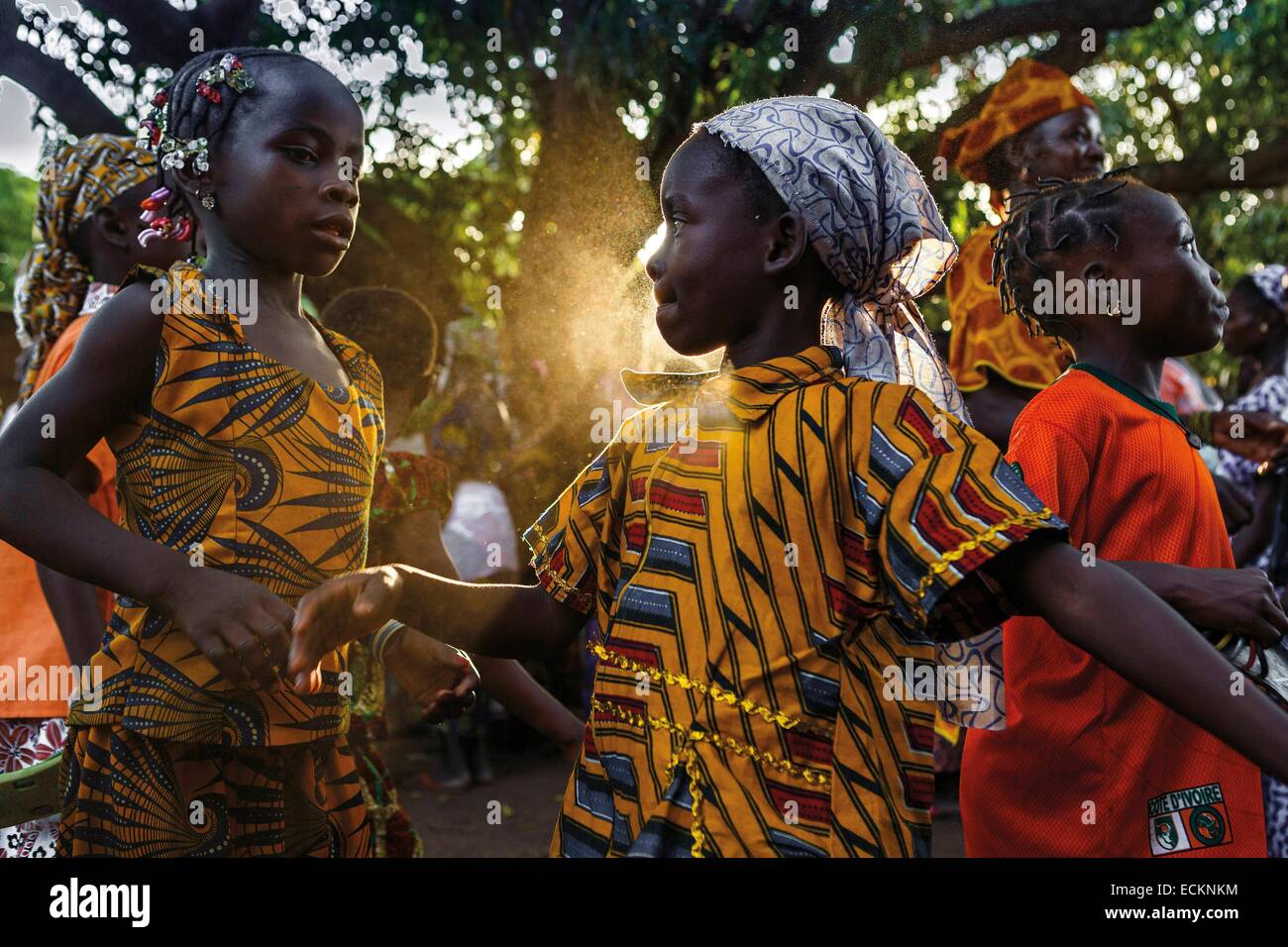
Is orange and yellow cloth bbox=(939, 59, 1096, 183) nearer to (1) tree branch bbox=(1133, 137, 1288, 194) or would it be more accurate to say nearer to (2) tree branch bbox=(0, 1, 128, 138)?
(1) tree branch bbox=(1133, 137, 1288, 194)

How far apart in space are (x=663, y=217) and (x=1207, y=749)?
1.41m

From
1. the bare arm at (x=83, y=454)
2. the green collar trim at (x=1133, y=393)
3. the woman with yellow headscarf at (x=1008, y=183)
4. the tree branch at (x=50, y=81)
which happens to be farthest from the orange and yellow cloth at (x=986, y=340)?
the tree branch at (x=50, y=81)

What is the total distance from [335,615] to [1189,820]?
63.4 inches

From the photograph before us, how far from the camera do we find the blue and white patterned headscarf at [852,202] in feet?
5.75

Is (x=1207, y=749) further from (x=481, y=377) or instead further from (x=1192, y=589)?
(x=481, y=377)

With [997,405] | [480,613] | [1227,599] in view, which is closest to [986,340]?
[997,405]

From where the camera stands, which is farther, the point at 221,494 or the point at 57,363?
the point at 57,363

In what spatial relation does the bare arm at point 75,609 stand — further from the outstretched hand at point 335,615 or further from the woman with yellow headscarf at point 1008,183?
the woman with yellow headscarf at point 1008,183

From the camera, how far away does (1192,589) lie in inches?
78.2

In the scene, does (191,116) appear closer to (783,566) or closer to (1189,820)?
(783,566)

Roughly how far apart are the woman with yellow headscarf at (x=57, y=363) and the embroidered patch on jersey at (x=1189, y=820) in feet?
6.89

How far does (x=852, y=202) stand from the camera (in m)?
1.76

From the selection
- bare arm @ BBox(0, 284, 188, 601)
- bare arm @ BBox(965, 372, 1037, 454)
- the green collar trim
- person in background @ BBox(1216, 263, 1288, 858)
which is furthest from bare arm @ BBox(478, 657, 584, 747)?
person in background @ BBox(1216, 263, 1288, 858)

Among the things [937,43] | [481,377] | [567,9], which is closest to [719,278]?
[937,43]
